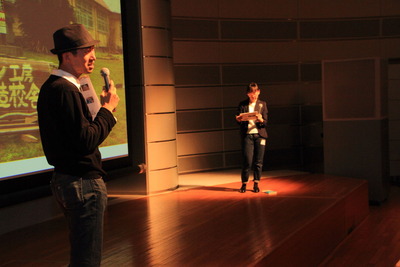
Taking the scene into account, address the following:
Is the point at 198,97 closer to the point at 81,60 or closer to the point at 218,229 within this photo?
the point at 218,229

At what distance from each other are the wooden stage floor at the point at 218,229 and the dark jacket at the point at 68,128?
173 centimetres

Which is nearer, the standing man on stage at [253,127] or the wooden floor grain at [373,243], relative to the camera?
the wooden floor grain at [373,243]

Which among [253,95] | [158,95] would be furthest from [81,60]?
[158,95]

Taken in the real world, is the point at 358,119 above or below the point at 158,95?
below

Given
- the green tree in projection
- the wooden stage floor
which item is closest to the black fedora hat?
the green tree in projection

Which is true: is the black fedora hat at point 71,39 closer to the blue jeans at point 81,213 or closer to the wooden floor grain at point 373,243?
the blue jeans at point 81,213

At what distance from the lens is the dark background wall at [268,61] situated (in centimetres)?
902

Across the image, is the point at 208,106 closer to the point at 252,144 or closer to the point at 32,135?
the point at 252,144

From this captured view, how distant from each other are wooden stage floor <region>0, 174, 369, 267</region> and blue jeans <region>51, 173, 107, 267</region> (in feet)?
5.31

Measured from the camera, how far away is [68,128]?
217cm

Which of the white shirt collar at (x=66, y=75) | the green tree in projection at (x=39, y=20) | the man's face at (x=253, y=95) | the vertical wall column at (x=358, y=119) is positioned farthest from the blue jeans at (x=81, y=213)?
the vertical wall column at (x=358, y=119)

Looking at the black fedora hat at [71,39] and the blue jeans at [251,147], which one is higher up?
the black fedora hat at [71,39]

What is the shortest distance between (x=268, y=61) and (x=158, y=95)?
3.19 meters

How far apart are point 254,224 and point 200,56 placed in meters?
4.60
